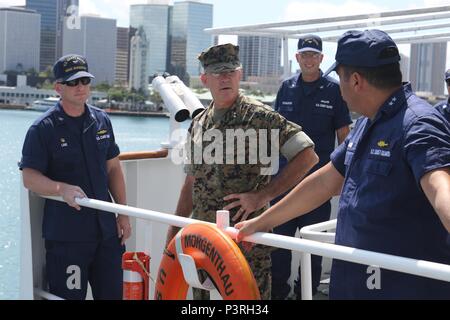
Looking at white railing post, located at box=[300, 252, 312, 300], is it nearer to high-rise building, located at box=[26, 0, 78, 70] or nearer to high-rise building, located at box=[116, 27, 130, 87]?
high-rise building, located at box=[116, 27, 130, 87]

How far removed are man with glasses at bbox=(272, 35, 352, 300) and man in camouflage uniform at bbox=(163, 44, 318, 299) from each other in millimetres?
1174

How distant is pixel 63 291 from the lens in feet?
10.2

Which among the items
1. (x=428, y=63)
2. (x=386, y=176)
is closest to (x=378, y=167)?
(x=386, y=176)

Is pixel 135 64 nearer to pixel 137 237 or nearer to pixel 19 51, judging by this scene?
pixel 19 51

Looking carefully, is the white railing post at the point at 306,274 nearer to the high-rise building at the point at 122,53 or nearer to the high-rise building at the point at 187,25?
the high-rise building at the point at 187,25

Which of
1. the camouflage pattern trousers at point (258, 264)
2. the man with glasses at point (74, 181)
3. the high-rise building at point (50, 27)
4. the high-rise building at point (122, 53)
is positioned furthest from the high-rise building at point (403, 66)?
the high-rise building at point (50, 27)

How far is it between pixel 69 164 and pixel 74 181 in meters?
0.08

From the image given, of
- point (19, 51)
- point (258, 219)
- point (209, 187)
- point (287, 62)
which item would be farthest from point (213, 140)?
point (19, 51)

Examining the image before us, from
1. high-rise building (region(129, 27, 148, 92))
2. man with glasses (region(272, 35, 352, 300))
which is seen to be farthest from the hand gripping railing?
high-rise building (region(129, 27, 148, 92))

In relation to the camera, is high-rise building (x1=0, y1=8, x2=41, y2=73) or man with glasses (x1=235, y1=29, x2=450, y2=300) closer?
man with glasses (x1=235, y1=29, x2=450, y2=300)

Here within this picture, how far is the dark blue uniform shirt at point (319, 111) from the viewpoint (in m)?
4.05

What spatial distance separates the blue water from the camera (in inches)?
353

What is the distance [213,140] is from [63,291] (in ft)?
3.37

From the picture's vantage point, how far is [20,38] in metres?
71.3
